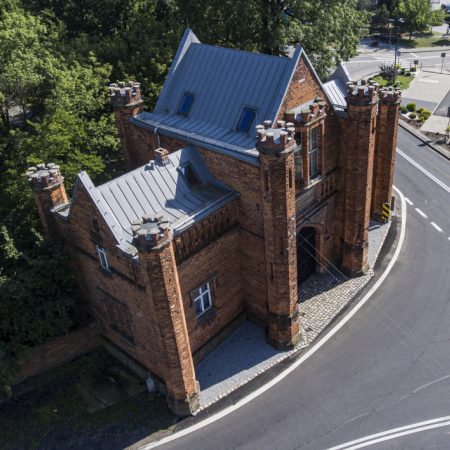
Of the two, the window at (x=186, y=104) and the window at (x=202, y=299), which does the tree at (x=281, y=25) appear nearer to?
the window at (x=186, y=104)

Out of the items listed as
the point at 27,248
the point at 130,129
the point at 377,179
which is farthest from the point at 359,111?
the point at 27,248

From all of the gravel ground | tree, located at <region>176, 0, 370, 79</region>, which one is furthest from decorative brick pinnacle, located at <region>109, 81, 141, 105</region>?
the gravel ground

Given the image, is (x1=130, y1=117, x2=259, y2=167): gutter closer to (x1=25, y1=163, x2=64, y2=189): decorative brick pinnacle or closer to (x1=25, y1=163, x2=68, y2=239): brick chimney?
(x1=25, y1=163, x2=68, y2=239): brick chimney

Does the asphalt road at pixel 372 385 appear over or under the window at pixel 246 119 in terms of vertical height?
under

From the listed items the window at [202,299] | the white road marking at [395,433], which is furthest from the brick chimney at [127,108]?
the white road marking at [395,433]

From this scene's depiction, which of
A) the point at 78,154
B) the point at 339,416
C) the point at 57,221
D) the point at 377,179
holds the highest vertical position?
the point at 78,154

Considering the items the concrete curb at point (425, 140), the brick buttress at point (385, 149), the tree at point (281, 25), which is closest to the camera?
the brick buttress at point (385, 149)

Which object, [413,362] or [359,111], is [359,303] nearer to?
[413,362]
